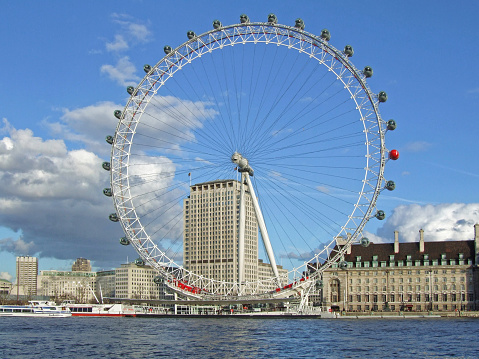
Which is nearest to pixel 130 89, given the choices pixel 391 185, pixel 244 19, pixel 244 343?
pixel 244 19

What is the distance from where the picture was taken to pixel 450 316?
479 ft

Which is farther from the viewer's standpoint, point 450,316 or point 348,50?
point 450,316

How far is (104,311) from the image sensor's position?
16350cm

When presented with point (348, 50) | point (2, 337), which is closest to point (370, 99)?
point (348, 50)

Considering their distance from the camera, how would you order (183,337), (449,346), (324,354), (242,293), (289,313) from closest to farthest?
(324,354)
(449,346)
(183,337)
(242,293)
(289,313)

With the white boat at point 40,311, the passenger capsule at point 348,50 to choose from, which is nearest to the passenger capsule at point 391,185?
the passenger capsule at point 348,50

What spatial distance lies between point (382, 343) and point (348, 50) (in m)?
47.2

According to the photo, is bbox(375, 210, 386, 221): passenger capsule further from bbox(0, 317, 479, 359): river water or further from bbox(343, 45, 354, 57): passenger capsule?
bbox(343, 45, 354, 57): passenger capsule

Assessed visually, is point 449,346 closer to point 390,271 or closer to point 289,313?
point 289,313

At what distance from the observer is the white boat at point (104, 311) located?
159m

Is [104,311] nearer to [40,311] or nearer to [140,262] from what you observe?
[40,311]

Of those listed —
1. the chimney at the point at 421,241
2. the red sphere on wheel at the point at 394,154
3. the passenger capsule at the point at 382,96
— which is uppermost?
the passenger capsule at the point at 382,96

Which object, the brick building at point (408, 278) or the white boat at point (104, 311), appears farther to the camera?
the white boat at point (104, 311)

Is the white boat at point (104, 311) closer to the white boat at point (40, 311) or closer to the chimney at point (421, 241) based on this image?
the white boat at point (40, 311)
